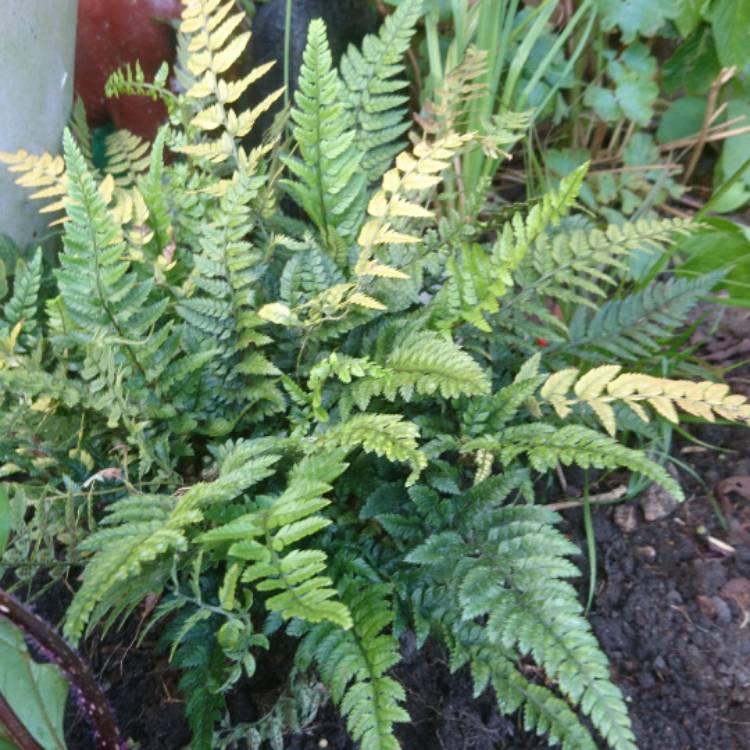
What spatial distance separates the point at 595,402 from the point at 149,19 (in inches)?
57.7

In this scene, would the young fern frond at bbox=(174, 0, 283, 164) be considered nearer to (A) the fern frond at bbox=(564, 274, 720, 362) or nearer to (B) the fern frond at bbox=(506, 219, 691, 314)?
(B) the fern frond at bbox=(506, 219, 691, 314)

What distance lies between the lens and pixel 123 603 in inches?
41.8

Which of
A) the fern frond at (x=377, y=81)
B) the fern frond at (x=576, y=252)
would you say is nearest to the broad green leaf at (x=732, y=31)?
the fern frond at (x=576, y=252)

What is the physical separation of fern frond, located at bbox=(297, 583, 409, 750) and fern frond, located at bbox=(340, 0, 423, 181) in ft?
2.63

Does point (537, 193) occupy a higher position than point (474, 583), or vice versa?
point (537, 193)

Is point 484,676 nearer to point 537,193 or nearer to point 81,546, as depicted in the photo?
point 81,546

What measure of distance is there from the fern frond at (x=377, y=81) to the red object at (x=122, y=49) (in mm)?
700

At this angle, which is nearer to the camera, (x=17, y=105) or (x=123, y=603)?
(x=123, y=603)

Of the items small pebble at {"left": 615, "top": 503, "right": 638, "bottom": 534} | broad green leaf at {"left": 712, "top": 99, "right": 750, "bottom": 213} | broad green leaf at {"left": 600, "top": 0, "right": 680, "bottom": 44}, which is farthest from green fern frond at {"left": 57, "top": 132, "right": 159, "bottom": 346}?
broad green leaf at {"left": 712, "top": 99, "right": 750, "bottom": 213}

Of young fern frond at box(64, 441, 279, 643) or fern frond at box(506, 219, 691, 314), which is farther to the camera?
fern frond at box(506, 219, 691, 314)

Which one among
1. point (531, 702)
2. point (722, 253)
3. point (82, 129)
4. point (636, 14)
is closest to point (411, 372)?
point (531, 702)

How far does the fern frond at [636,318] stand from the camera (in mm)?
1466

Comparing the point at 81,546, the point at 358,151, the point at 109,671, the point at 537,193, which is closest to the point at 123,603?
the point at 81,546

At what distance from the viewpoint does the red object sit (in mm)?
1949
